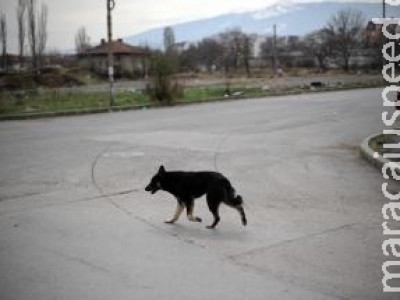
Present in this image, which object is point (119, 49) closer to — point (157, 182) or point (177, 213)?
point (157, 182)

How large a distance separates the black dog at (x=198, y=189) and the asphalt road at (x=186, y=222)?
0.23m

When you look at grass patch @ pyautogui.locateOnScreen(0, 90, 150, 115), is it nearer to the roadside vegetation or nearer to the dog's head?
the roadside vegetation

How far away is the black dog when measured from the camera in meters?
8.02

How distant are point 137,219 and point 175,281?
8.87ft

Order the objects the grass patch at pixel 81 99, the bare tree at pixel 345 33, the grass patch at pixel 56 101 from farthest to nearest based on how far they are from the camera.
A: the bare tree at pixel 345 33
the grass patch at pixel 81 99
the grass patch at pixel 56 101

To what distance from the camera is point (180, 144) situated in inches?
648

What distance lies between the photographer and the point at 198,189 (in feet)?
26.9

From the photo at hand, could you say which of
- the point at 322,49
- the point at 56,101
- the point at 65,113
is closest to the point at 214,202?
the point at 65,113

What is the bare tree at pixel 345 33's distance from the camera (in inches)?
3162

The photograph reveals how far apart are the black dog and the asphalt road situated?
231 millimetres

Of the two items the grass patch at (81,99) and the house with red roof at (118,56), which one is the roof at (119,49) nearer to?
the house with red roof at (118,56)

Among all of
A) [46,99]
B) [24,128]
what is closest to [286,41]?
[46,99]

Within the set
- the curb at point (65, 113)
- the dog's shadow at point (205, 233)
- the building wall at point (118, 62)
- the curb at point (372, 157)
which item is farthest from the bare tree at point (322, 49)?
the dog's shadow at point (205, 233)

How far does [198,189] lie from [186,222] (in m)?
0.57
